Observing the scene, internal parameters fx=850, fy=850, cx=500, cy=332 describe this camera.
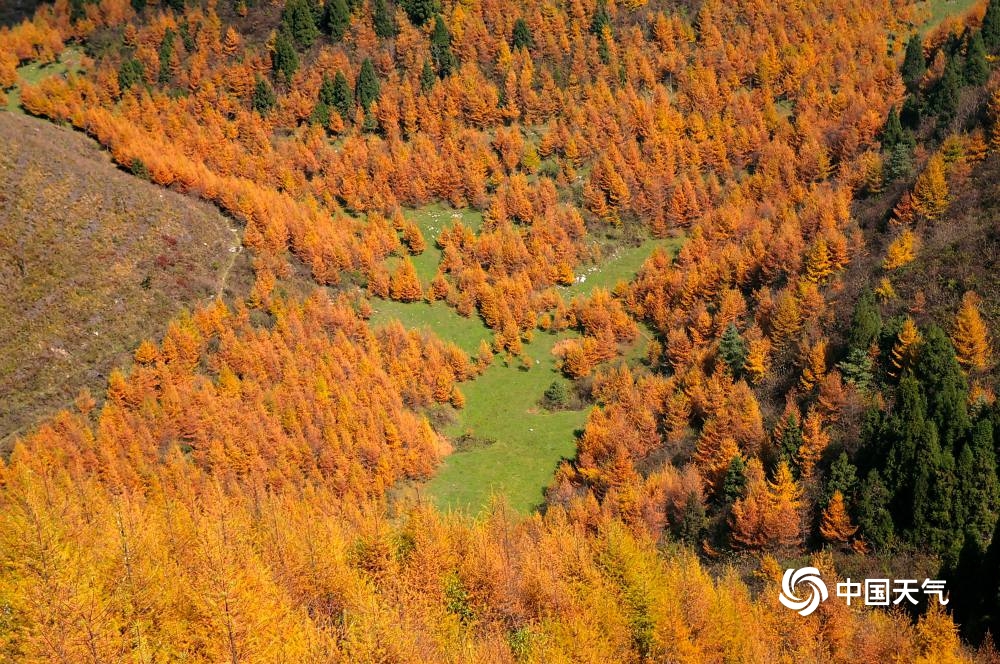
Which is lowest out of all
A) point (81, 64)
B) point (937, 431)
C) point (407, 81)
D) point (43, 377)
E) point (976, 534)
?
point (976, 534)

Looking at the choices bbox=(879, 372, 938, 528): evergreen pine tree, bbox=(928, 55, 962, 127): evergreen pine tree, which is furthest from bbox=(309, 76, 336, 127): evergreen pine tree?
bbox=(879, 372, 938, 528): evergreen pine tree

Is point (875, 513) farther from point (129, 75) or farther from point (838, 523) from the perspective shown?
point (129, 75)

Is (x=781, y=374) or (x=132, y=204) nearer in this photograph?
(x=781, y=374)

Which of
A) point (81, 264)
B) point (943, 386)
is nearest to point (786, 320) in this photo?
point (943, 386)

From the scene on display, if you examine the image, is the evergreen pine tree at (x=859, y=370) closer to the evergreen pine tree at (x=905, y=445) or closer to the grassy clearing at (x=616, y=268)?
the evergreen pine tree at (x=905, y=445)

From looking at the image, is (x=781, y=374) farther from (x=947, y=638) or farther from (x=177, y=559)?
(x=177, y=559)

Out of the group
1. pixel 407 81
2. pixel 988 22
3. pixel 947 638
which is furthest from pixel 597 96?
pixel 947 638

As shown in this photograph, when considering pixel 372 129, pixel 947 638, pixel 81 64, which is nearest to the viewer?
pixel 947 638
